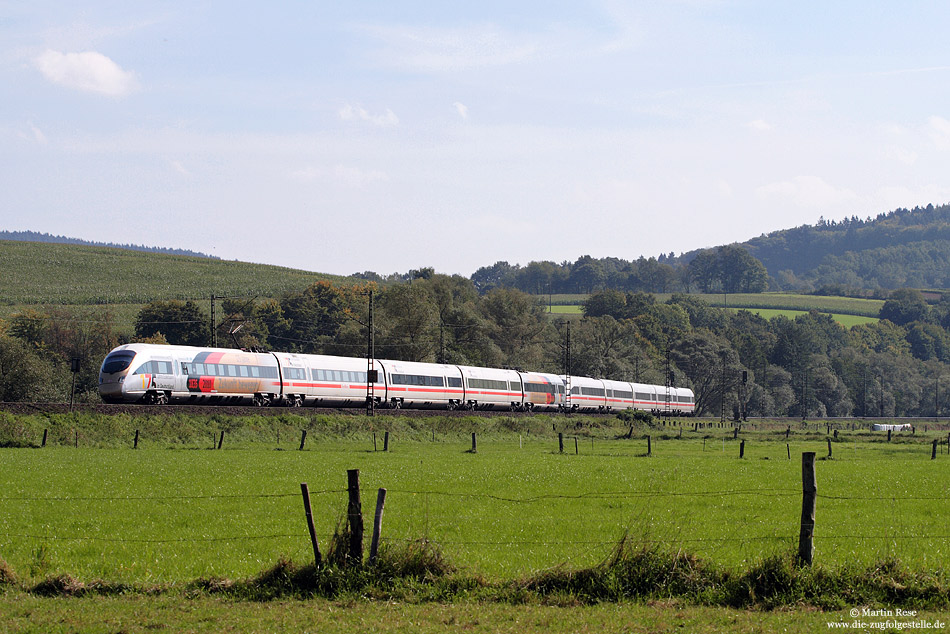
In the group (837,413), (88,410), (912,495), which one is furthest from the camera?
(837,413)

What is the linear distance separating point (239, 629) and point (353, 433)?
144ft

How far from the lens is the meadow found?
52.4ft

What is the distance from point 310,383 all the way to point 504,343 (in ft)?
260

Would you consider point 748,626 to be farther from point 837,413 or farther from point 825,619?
point 837,413

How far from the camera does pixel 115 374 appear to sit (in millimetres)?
48562

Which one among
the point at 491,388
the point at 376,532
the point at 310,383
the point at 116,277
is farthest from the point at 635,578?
the point at 116,277

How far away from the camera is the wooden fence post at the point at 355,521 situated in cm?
1340

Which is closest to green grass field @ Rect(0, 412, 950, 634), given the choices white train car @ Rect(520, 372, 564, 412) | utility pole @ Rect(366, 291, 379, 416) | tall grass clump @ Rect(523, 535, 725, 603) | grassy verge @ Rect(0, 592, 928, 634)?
grassy verge @ Rect(0, 592, 928, 634)

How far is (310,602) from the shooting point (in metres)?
12.9

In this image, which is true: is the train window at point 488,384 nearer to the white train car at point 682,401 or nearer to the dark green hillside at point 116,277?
the white train car at point 682,401

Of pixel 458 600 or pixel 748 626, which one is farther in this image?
pixel 458 600

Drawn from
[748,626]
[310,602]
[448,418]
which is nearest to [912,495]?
[748,626]

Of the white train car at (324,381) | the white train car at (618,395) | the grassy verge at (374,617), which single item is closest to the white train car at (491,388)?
the white train car at (324,381)

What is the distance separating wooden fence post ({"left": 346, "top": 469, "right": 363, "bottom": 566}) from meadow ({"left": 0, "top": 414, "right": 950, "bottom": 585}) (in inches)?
31.6
